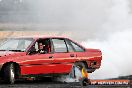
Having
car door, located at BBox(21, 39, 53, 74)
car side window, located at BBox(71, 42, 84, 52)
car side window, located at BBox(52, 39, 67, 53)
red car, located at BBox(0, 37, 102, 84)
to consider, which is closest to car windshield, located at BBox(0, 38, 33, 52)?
red car, located at BBox(0, 37, 102, 84)

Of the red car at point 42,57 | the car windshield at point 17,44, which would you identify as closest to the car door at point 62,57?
the red car at point 42,57

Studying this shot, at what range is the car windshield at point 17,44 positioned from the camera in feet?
38.4

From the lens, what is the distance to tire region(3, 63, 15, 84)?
11055 millimetres

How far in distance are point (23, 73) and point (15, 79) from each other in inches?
10.5

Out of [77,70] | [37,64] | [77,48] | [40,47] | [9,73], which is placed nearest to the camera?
[9,73]

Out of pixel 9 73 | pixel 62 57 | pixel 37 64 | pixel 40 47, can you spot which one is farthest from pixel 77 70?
pixel 9 73

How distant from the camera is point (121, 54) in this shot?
1412 cm

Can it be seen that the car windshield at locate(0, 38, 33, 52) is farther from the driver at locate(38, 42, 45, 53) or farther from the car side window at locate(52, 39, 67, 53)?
the car side window at locate(52, 39, 67, 53)

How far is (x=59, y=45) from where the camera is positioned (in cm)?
1233

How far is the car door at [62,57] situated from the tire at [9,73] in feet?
3.58

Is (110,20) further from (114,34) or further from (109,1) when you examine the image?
(114,34)

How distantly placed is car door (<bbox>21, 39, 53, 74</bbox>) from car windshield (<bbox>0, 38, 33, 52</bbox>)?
0.73ft

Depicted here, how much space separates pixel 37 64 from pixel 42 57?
220mm

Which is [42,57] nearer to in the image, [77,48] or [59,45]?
[59,45]
